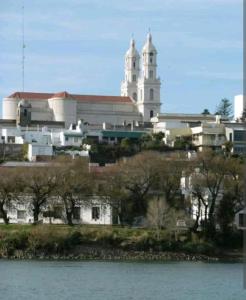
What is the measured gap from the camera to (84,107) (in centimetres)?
12656

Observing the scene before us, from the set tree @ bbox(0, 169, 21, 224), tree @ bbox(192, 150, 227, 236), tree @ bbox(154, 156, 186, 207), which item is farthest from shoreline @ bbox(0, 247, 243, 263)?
tree @ bbox(0, 169, 21, 224)

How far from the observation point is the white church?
12350 centimetres

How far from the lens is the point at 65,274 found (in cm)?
3991

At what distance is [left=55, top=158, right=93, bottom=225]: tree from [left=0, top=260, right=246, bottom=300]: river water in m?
9.78

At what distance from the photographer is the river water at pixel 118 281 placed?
33312mm

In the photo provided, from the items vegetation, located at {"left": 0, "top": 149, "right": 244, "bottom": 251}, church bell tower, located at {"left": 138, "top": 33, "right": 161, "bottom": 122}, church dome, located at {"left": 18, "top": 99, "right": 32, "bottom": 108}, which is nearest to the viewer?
vegetation, located at {"left": 0, "top": 149, "right": 244, "bottom": 251}

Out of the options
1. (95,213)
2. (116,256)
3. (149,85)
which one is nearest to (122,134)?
(149,85)

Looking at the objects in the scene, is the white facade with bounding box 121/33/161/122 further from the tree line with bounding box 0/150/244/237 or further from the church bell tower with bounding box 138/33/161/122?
the tree line with bounding box 0/150/244/237

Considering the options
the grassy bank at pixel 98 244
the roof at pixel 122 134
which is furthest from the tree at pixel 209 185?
the roof at pixel 122 134

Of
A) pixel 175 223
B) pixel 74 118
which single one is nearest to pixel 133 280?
pixel 175 223

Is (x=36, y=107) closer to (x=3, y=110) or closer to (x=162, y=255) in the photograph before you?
(x=3, y=110)

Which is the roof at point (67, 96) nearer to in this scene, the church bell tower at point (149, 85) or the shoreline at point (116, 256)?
the church bell tower at point (149, 85)

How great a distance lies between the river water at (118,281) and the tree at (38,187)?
10.1m

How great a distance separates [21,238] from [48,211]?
7.99 meters
